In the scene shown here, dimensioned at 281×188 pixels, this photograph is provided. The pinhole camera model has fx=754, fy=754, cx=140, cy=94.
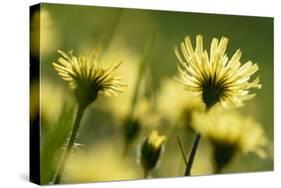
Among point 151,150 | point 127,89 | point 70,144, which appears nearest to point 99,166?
point 70,144

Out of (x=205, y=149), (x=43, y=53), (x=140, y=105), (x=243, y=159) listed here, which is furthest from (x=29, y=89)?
(x=243, y=159)

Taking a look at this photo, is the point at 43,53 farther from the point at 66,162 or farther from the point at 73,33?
the point at 66,162

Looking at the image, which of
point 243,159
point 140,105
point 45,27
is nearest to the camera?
point 45,27

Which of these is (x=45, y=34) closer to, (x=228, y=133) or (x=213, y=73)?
(x=213, y=73)

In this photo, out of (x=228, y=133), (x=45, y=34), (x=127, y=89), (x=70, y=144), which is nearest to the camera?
(x=45, y=34)

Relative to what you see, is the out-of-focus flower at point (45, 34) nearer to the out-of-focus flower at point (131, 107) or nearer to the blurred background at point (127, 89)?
the blurred background at point (127, 89)

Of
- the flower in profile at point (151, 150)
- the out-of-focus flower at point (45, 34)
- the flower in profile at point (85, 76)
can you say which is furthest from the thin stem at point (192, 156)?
the out-of-focus flower at point (45, 34)
